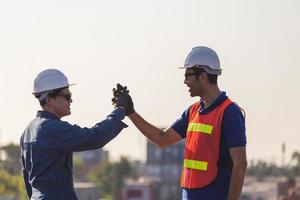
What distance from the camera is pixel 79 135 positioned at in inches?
442

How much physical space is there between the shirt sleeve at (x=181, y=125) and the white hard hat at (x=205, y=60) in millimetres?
624

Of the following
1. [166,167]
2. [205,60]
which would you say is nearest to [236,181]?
[205,60]

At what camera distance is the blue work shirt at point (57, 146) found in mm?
11234

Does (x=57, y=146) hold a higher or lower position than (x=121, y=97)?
lower

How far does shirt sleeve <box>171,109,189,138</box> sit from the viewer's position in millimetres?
12164

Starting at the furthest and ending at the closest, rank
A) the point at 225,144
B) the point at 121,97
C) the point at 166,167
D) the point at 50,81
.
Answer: the point at 166,167, the point at 121,97, the point at 225,144, the point at 50,81

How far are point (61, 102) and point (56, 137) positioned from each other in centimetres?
30

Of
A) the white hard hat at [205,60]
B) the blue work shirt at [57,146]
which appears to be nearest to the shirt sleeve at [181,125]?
the white hard hat at [205,60]

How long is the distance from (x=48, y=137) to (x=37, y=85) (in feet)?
1.41

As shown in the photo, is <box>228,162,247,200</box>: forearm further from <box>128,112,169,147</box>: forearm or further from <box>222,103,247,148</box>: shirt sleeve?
<box>128,112,169,147</box>: forearm

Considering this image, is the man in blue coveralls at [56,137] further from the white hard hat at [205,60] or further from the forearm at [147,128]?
the forearm at [147,128]

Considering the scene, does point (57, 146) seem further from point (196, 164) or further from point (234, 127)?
point (234, 127)

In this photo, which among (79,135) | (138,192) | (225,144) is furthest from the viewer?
(138,192)

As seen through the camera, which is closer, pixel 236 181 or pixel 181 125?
pixel 236 181
